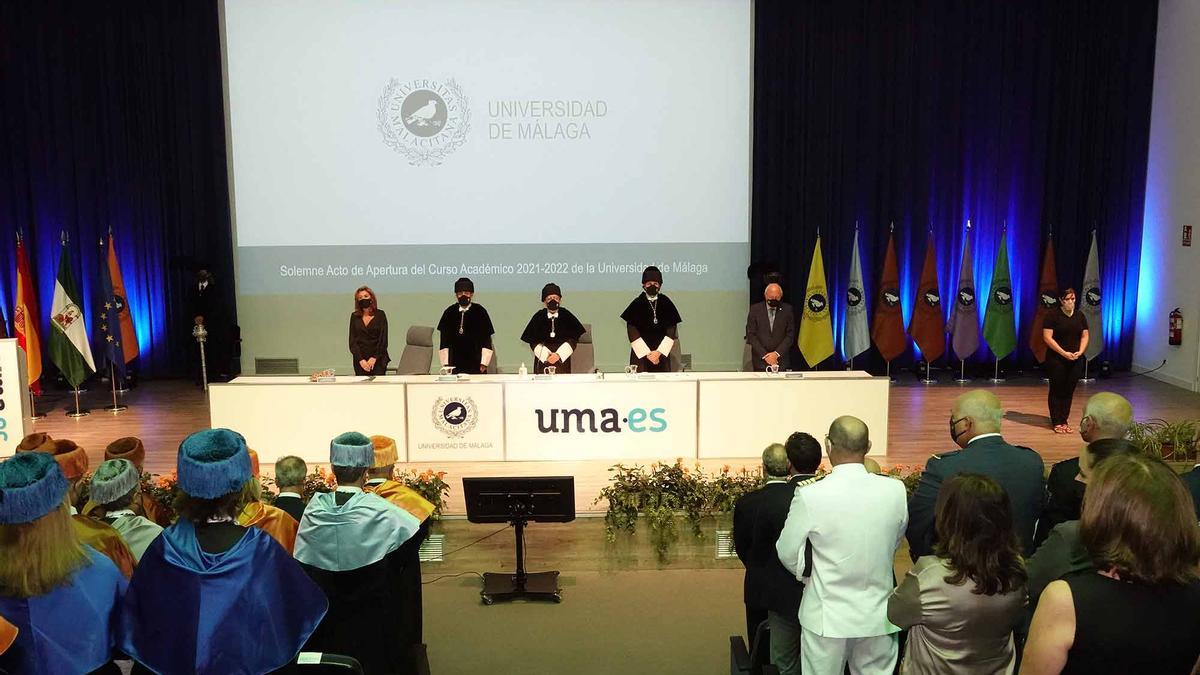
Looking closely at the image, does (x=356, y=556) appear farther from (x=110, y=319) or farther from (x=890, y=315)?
(x=890, y=315)

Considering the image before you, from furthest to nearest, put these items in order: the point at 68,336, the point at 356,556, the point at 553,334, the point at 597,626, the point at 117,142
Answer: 1. the point at 117,142
2. the point at 68,336
3. the point at 553,334
4. the point at 597,626
5. the point at 356,556

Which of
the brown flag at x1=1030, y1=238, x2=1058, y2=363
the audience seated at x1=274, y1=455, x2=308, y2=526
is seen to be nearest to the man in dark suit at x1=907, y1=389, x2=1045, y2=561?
the audience seated at x1=274, y1=455, x2=308, y2=526

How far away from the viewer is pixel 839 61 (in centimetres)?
1038

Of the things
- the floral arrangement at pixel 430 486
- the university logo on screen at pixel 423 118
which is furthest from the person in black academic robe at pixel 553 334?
the university logo on screen at pixel 423 118

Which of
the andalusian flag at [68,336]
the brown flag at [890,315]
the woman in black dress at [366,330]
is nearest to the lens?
the woman in black dress at [366,330]

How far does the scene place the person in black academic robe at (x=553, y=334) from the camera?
7625mm

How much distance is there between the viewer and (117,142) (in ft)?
33.8

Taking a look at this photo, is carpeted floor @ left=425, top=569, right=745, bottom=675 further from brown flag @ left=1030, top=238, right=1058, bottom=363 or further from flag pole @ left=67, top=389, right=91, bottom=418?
brown flag @ left=1030, top=238, right=1058, bottom=363

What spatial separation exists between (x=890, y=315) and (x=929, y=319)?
0.44 metres

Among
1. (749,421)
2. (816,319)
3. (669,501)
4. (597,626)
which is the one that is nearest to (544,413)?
(749,421)

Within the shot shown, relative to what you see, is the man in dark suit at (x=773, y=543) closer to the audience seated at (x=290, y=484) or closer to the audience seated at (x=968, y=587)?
the audience seated at (x=968, y=587)

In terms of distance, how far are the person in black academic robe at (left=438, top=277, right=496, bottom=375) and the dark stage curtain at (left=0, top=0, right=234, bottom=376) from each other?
391 centimetres

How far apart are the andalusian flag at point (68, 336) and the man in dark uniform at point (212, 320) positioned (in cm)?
107

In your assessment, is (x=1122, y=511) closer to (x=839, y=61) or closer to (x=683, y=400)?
(x=683, y=400)
